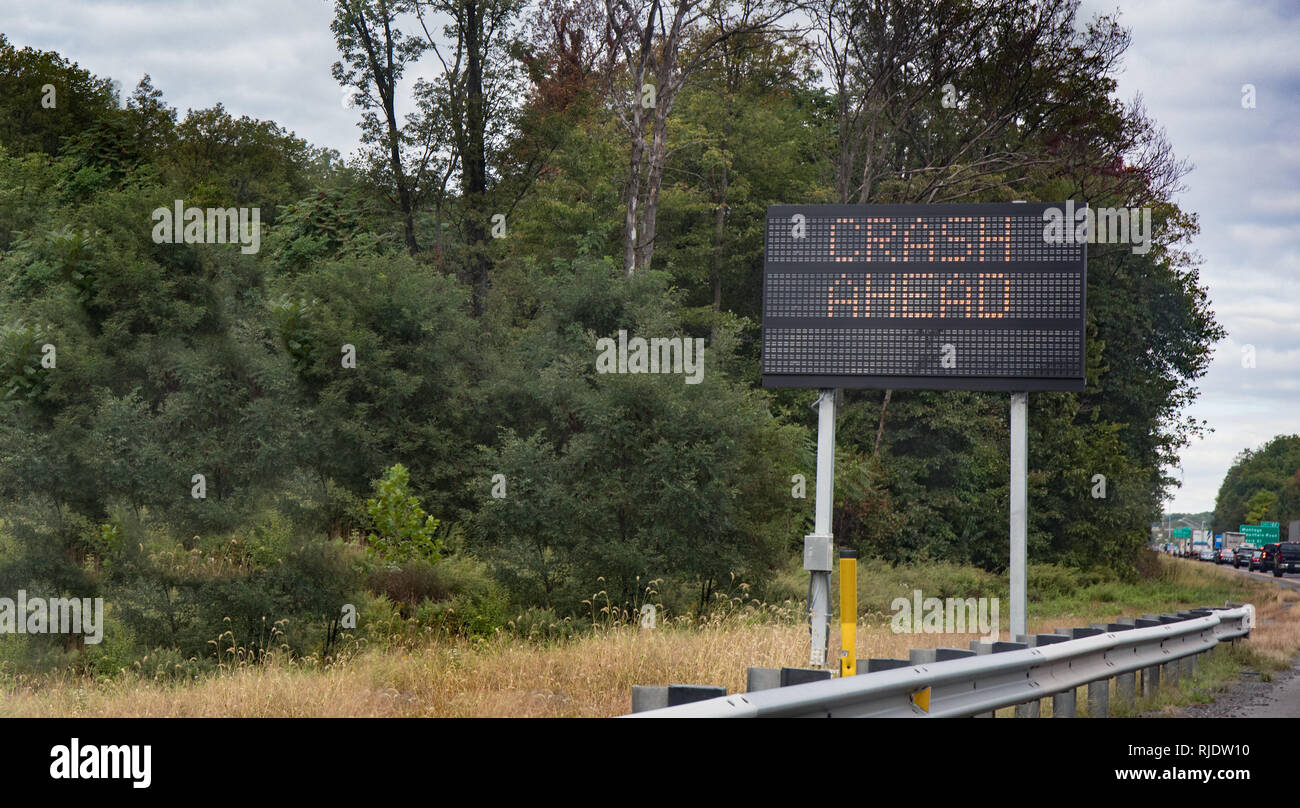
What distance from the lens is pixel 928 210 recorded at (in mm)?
15109

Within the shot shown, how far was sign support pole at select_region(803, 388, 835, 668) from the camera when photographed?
1299 centimetres

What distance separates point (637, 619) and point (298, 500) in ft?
33.8

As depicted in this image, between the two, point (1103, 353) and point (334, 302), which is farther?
point (1103, 353)

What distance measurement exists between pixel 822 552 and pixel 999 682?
627cm

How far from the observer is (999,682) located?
7.63 metres

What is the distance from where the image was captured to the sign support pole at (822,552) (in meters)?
13.0

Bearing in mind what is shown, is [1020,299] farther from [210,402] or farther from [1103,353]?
[1103,353]

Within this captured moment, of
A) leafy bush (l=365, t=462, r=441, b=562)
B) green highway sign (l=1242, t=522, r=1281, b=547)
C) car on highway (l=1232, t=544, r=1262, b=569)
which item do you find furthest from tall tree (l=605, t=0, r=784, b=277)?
green highway sign (l=1242, t=522, r=1281, b=547)

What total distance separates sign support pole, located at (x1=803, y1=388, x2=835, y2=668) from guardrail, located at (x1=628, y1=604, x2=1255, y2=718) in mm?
2788

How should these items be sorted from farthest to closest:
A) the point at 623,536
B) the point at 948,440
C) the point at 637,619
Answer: the point at 948,440 < the point at 623,536 < the point at 637,619

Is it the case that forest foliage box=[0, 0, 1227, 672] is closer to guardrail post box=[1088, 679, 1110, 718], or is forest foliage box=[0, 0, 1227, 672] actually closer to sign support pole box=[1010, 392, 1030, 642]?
sign support pole box=[1010, 392, 1030, 642]

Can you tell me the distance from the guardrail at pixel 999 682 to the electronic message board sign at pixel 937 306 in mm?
3650

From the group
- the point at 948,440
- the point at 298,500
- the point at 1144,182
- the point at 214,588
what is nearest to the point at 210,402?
the point at 298,500

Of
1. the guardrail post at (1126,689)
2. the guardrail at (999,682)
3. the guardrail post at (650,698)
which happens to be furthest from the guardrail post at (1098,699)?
the guardrail post at (650,698)
